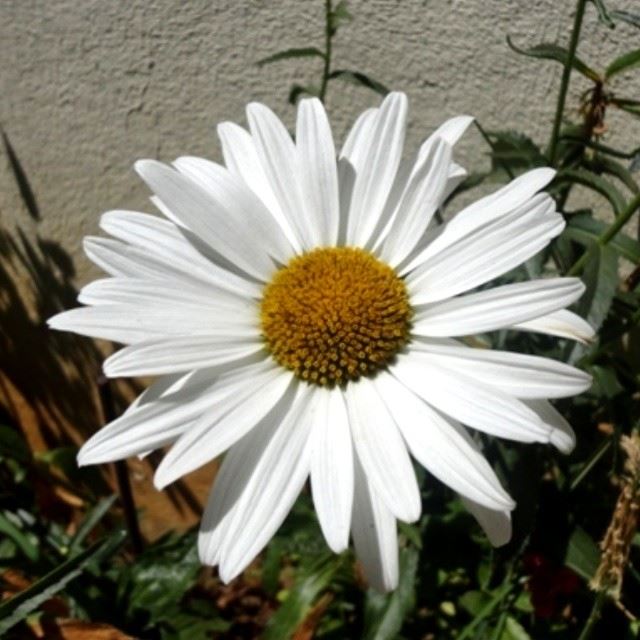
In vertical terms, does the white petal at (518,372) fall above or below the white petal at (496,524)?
above

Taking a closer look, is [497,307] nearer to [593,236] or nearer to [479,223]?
[479,223]

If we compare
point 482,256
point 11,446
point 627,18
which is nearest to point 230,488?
point 482,256

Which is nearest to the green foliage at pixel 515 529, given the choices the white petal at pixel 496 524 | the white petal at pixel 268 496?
the white petal at pixel 496 524

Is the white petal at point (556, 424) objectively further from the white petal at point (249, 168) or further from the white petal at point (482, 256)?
the white petal at point (249, 168)

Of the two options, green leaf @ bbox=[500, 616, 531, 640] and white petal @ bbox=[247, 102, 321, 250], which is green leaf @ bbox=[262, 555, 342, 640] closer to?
green leaf @ bbox=[500, 616, 531, 640]

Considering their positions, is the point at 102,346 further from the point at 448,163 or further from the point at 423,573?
the point at 448,163

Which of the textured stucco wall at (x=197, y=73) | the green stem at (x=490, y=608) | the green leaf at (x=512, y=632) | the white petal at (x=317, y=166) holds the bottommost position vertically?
the green leaf at (x=512, y=632)
